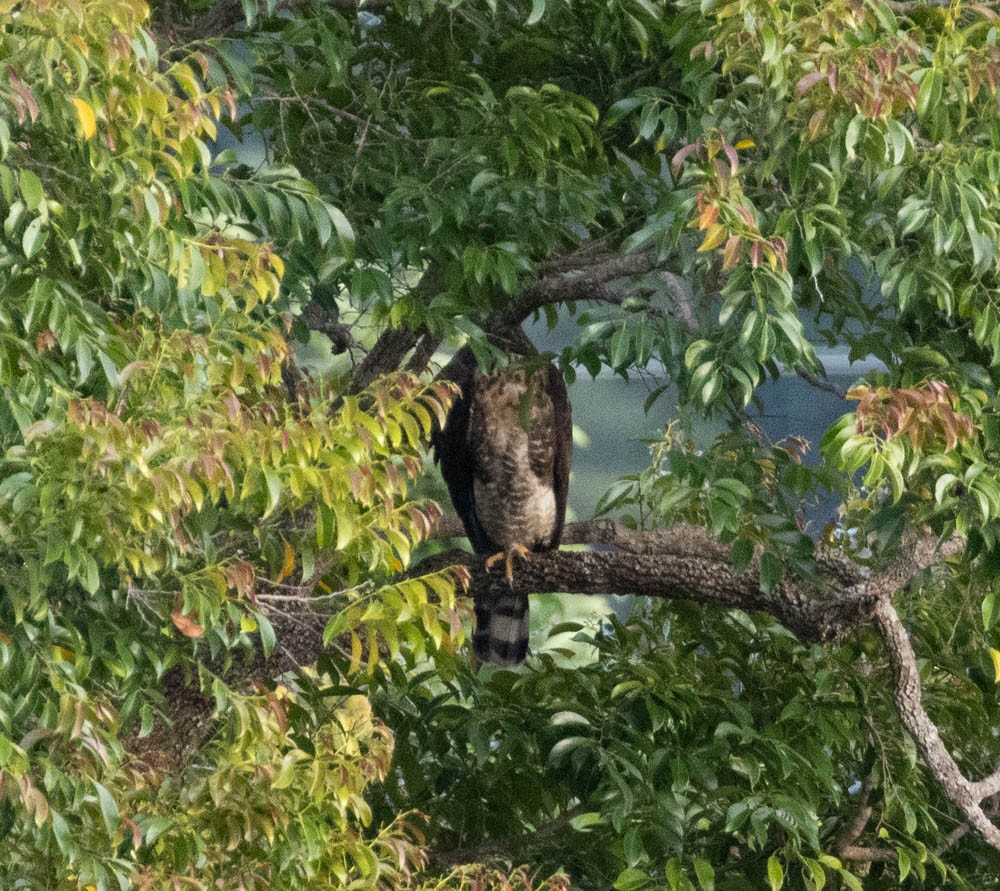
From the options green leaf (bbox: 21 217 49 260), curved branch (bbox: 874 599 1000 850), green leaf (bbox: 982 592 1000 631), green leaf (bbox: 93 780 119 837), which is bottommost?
curved branch (bbox: 874 599 1000 850)

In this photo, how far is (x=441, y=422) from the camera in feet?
8.33

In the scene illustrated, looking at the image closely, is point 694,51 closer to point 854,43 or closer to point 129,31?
point 854,43

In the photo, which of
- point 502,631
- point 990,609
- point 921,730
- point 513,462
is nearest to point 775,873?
point 921,730

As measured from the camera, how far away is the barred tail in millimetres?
4517

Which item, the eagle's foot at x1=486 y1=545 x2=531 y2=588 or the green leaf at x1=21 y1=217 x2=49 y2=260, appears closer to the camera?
the green leaf at x1=21 y1=217 x2=49 y2=260

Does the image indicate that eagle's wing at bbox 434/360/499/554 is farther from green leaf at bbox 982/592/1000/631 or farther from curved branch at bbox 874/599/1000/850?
green leaf at bbox 982/592/1000/631

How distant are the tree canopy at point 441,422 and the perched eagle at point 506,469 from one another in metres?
0.38

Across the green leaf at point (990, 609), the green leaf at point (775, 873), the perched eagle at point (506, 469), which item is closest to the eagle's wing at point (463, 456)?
the perched eagle at point (506, 469)

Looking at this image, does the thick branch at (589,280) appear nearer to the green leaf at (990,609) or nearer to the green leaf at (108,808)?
the green leaf at (990,609)

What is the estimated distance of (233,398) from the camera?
7.69 ft

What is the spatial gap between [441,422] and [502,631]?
82.0 inches

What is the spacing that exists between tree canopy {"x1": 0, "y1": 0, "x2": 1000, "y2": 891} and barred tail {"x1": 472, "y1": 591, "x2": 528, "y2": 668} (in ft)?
1.08

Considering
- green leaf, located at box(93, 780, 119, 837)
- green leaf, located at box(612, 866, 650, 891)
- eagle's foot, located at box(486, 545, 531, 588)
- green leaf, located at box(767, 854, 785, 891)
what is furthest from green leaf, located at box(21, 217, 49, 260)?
green leaf, located at box(767, 854, 785, 891)

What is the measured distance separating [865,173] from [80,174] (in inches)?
53.2
